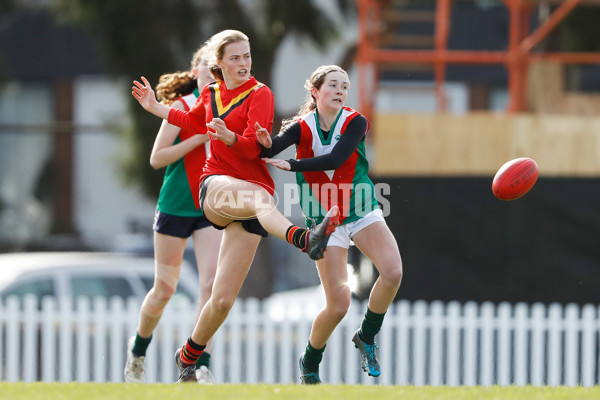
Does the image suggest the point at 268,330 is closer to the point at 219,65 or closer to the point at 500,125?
the point at 500,125

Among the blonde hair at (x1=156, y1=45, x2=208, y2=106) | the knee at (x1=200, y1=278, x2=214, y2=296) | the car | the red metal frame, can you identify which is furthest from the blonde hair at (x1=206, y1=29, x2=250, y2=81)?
the red metal frame

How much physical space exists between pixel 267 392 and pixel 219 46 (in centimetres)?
191

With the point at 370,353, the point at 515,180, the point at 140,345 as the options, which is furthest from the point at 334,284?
the point at 140,345

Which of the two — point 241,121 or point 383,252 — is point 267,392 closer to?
point 383,252

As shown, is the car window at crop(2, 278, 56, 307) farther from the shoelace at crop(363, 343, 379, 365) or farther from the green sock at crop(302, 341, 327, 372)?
the shoelace at crop(363, 343, 379, 365)

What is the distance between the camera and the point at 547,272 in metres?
10.4

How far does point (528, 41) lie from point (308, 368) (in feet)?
23.6

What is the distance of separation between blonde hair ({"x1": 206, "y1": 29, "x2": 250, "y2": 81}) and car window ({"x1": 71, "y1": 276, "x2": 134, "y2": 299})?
5690mm

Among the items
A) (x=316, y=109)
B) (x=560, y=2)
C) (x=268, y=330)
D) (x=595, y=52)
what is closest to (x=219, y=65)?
(x=316, y=109)

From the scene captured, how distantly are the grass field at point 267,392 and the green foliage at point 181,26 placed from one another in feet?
24.2

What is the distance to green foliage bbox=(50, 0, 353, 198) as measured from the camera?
41.9 feet

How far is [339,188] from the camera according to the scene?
19.2 ft

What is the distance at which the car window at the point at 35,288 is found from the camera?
10.6 m

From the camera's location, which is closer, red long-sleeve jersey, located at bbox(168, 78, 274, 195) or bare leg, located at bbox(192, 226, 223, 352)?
red long-sleeve jersey, located at bbox(168, 78, 274, 195)
